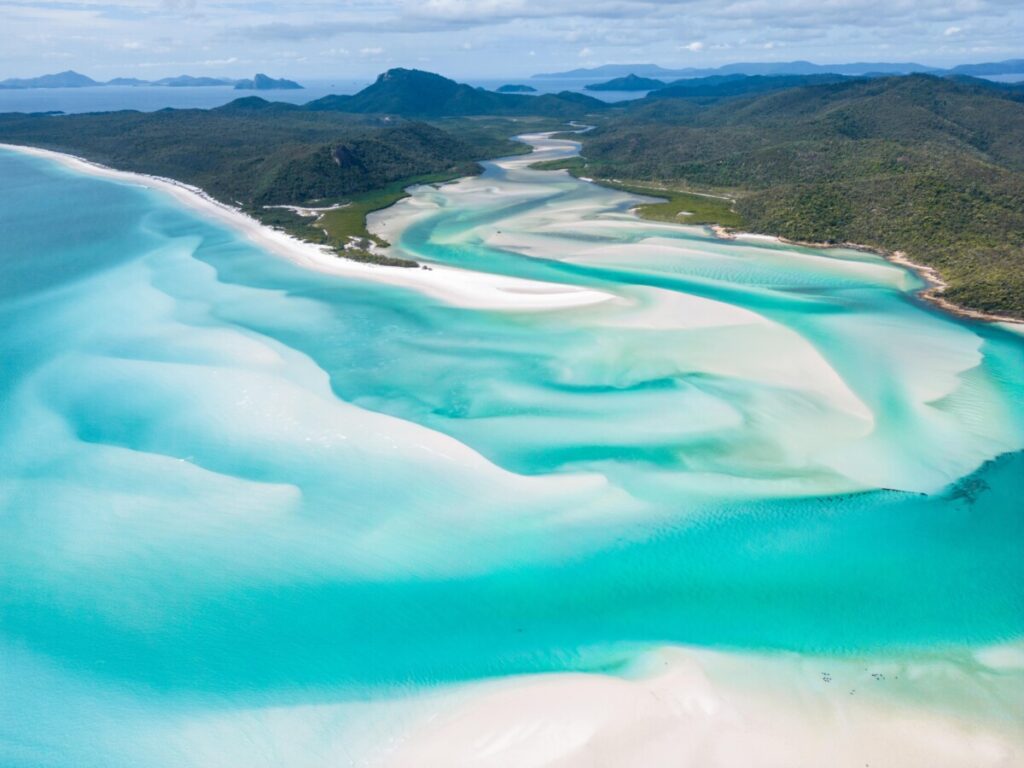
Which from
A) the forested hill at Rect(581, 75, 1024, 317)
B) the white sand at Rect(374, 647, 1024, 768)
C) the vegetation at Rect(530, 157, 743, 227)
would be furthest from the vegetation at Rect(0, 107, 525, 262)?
the white sand at Rect(374, 647, 1024, 768)

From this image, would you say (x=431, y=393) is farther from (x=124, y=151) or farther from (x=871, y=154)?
(x=124, y=151)

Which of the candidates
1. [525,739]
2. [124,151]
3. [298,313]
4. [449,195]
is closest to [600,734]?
[525,739]

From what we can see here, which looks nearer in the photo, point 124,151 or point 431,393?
point 431,393

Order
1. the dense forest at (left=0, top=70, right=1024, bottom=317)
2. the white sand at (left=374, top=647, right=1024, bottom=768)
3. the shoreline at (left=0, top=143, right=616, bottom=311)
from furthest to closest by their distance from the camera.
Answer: the dense forest at (left=0, top=70, right=1024, bottom=317) → the shoreline at (left=0, top=143, right=616, bottom=311) → the white sand at (left=374, top=647, right=1024, bottom=768)

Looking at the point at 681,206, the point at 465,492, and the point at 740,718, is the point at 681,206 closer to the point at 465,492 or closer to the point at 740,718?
the point at 465,492

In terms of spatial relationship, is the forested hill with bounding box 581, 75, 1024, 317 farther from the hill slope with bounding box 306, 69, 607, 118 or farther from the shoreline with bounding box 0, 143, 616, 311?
the hill slope with bounding box 306, 69, 607, 118

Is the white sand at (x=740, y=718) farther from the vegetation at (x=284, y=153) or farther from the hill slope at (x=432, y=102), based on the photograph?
the hill slope at (x=432, y=102)

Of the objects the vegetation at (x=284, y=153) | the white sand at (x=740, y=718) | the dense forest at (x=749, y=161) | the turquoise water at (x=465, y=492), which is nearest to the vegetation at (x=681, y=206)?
the dense forest at (x=749, y=161)
